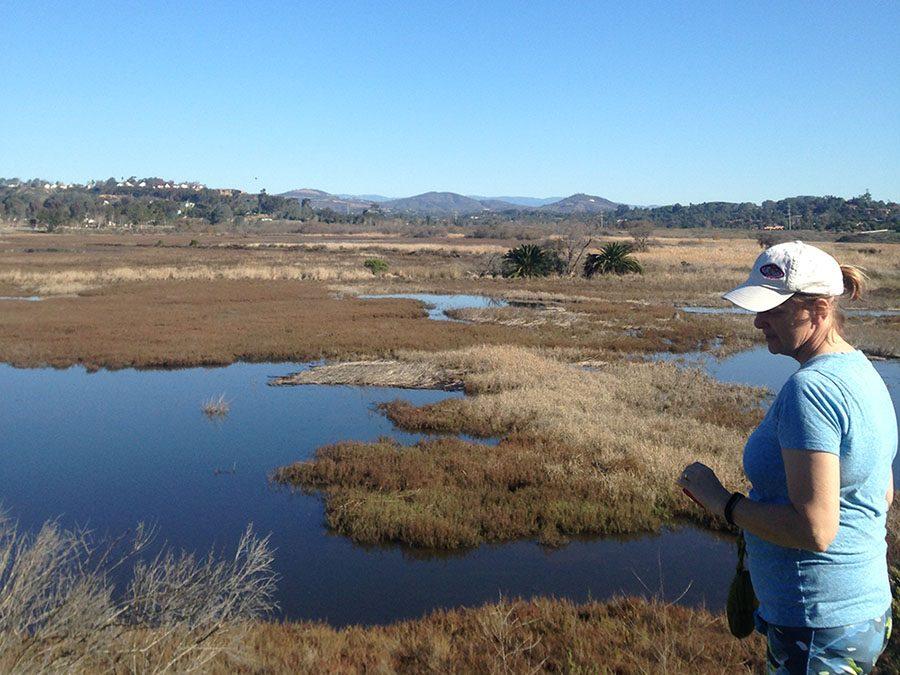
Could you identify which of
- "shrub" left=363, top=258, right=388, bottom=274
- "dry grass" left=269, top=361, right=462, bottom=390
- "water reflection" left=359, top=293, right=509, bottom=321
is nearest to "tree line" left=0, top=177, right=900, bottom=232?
"shrub" left=363, top=258, right=388, bottom=274

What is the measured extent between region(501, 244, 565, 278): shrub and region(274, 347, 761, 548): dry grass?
92.9ft

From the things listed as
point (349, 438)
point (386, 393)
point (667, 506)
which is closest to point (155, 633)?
point (667, 506)

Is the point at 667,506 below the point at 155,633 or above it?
below

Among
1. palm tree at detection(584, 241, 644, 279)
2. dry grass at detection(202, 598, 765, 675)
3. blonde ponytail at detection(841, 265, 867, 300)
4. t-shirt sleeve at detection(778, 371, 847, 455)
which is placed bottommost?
dry grass at detection(202, 598, 765, 675)

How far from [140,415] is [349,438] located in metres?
4.75

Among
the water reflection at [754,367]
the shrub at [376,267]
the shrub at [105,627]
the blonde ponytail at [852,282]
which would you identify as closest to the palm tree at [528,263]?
the shrub at [376,267]

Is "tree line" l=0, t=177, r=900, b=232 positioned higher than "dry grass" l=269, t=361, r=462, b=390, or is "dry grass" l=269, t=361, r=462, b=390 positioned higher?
"tree line" l=0, t=177, r=900, b=232

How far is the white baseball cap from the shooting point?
8.14 ft

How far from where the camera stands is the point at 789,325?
2.56 metres

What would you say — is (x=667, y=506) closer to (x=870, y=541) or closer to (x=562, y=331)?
(x=870, y=541)

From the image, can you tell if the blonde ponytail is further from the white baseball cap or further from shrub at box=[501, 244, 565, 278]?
shrub at box=[501, 244, 565, 278]

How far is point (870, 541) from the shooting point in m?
2.46

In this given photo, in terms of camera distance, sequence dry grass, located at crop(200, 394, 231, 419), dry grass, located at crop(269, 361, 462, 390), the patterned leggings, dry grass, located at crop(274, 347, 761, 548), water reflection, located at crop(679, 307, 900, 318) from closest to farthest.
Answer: the patterned leggings → dry grass, located at crop(274, 347, 761, 548) → dry grass, located at crop(200, 394, 231, 419) → dry grass, located at crop(269, 361, 462, 390) → water reflection, located at crop(679, 307, 900, 318)

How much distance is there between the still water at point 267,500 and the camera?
8211 millimetres
